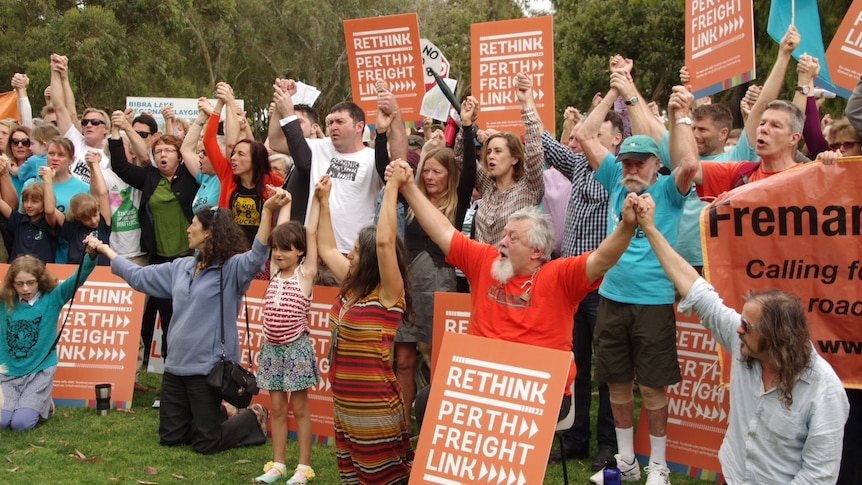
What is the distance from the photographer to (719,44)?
755cm

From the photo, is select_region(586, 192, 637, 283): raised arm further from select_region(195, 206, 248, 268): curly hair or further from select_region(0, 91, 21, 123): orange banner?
select_region(0, 91, 21, 123): orange banner

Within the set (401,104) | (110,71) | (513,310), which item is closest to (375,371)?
(513,310)

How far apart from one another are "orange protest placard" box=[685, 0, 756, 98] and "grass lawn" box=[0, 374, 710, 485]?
2869 mm

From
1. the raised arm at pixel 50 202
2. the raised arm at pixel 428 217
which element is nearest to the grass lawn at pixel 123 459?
the raised arm at pixel 428 217

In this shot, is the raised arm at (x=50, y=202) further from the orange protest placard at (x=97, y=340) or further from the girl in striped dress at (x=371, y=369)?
the girl in striped dress at (x=371, y=369)

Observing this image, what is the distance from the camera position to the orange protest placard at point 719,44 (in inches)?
285

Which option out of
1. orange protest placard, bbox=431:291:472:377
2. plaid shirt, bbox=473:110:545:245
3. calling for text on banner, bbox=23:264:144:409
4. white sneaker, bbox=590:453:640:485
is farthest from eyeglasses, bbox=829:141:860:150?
calling for text on banner, bbox=23:264:144:409

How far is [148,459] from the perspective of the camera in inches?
290

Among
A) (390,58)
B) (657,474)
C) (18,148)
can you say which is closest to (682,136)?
(657,474)

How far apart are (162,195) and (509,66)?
3487mm

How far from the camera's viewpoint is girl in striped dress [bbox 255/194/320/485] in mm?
6938

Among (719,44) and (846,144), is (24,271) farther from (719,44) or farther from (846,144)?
(846,144)

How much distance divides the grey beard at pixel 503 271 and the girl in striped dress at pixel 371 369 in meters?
0.68

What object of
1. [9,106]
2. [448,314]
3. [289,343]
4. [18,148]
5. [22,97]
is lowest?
[289,343]
